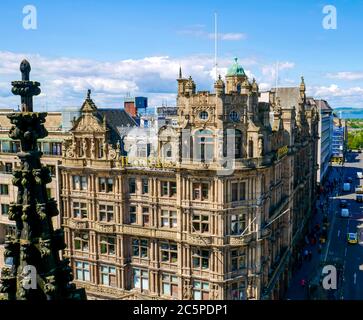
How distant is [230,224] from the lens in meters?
45.5

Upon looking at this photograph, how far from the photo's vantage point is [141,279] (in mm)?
51250

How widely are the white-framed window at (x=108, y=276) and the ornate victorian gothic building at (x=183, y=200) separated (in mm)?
128

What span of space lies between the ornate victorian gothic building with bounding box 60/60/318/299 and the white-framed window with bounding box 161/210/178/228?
111 mm

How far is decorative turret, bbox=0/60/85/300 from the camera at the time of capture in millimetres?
13555

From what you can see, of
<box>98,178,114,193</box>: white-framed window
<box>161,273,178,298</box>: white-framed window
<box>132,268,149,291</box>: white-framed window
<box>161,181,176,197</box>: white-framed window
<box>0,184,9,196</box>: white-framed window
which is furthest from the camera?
<box>0,184,9,196</box>: white-framed window

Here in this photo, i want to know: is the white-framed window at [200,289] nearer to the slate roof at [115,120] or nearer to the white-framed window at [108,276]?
the white-framed window at [108,276]

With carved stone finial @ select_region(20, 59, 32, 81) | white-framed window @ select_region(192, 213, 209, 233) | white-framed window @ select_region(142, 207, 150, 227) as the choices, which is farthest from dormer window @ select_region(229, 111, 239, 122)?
carved stone finial @ select_region(20, 59, 32, 81)

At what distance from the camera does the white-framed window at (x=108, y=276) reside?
172 ft

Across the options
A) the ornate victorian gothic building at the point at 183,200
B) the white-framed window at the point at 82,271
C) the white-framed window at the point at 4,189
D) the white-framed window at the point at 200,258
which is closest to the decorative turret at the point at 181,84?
the ornate victorian gothic building at the point at 183,200

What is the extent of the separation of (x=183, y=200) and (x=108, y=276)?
47.7 feet

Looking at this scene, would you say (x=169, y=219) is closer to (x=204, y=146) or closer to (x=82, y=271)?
(x=204, y=146)

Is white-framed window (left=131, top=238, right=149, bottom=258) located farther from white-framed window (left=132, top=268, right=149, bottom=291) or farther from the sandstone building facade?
white-framed window (left=132, top=268, right=149, bottom=291)

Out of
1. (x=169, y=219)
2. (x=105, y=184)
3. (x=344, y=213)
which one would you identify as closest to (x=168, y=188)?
(x=169, y=219)
